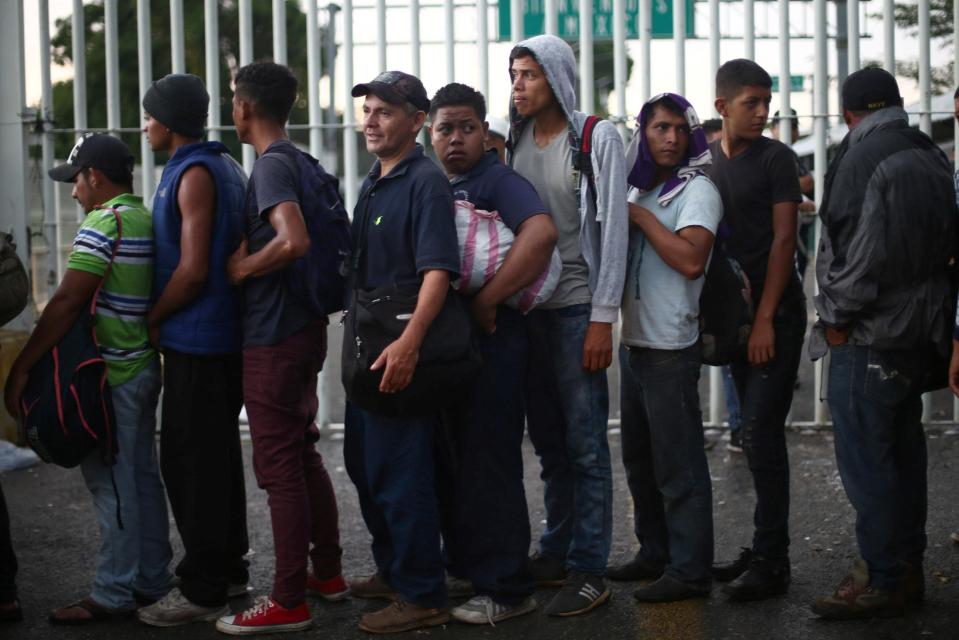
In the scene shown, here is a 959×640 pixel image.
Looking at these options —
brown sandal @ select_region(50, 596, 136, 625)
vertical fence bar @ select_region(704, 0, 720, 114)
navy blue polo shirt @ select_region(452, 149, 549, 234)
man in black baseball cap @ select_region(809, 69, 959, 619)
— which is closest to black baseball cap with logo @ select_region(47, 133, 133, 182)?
navy blue polo shirt @ select_region(452, 149, 549, 234)

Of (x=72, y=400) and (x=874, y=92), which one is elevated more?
(x=874, y=92)

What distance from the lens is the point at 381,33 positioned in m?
7.62

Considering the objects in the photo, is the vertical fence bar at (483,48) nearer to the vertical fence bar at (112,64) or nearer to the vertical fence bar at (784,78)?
the vertical fence bar at (784,78)

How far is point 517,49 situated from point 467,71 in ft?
12.5

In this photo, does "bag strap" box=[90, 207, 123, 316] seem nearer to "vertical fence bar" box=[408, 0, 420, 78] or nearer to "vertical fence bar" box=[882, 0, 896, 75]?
"vertical fence bar" box=[408, 0, 420, 78]

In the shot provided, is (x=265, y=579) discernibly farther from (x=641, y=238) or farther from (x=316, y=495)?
(x=641, y=238)

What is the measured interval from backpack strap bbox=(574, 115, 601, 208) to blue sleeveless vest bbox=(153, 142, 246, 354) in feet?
3.83

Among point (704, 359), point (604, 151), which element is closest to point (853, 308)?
point (704, 359)

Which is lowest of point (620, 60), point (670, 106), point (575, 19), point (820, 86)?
point (670, 106)

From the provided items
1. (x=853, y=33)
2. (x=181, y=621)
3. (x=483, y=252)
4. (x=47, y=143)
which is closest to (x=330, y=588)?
(x=181, y=621)

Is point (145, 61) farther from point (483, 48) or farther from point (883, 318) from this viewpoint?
point (883, 318)

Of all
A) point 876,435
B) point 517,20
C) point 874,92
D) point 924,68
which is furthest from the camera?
point 517,20

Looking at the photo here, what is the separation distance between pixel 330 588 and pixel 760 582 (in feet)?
5.08

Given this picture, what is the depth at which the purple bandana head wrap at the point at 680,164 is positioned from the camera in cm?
446
